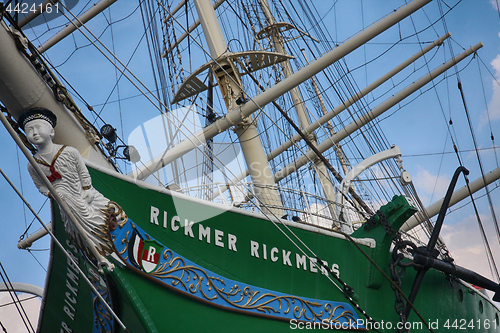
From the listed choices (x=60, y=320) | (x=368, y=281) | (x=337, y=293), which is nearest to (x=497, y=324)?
(x=368, y=281)

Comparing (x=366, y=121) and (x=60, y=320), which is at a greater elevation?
(x=366, y=121)

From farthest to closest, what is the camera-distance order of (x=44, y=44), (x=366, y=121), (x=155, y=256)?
1. (x=366, y=121)
2. (x=44, y=44)
3. (x=155, y=256)

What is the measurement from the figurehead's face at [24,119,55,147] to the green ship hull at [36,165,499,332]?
551 millimetres

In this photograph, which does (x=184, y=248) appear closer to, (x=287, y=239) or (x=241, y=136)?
(x=287, y=239)

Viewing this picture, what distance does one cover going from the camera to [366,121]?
12.0 m

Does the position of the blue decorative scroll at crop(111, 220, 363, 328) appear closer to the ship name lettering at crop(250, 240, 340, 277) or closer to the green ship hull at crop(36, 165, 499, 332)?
the green ship hull at crop(36, 165, 499, 332)

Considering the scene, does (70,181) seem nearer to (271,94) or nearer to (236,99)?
(271,94)

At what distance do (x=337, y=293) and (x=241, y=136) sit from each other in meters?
3.98

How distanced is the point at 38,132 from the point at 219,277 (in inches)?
77.3

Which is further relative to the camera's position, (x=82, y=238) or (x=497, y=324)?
(x=497, y=324)

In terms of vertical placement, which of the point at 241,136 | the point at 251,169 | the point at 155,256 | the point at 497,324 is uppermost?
the point at 241,136

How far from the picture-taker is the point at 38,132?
336cm

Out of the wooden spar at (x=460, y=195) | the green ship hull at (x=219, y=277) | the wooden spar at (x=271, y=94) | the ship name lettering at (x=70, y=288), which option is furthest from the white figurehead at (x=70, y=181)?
the wooden spar at (x=460, y=195)

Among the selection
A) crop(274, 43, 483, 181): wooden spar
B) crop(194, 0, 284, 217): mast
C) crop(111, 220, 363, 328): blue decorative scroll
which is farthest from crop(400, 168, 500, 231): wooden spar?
crop(111, 220, 363, 328): blue decorative scroll
